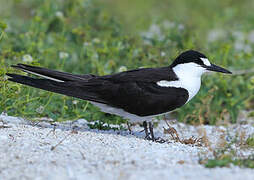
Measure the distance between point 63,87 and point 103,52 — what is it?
1.68 m

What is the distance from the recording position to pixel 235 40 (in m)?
8.03

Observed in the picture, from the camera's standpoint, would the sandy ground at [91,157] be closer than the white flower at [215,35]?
Yes

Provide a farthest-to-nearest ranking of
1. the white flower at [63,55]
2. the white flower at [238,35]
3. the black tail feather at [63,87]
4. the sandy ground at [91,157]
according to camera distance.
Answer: the white flower at [238,35], the white flower at [63,55], the black tail feather at [63,87], the sandy ground at [91,157]

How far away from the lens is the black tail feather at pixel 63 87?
4672 millimetres

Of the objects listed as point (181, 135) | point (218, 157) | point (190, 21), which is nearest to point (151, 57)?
point (181, 135)

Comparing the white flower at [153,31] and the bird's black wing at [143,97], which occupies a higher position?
the white flower at [153,31]

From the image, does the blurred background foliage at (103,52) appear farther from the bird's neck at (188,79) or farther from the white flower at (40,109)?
the bird's neck at (188,79)

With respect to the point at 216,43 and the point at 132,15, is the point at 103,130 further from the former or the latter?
the point at 132,15

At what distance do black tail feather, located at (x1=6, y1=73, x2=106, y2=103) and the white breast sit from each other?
69 centimetres

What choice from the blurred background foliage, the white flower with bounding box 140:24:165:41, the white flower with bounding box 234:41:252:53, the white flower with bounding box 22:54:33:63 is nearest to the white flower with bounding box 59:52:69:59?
the blurred background foliage

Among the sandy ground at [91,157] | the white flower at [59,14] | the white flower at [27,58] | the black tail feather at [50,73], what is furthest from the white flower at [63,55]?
the sandy ground at [91,157]

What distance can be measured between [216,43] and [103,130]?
3502 millimetres

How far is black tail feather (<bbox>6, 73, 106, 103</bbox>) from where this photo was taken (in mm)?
4672

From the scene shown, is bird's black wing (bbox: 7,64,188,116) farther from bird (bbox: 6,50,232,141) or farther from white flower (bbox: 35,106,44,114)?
white flower (bbox: 35,106,44,114)
